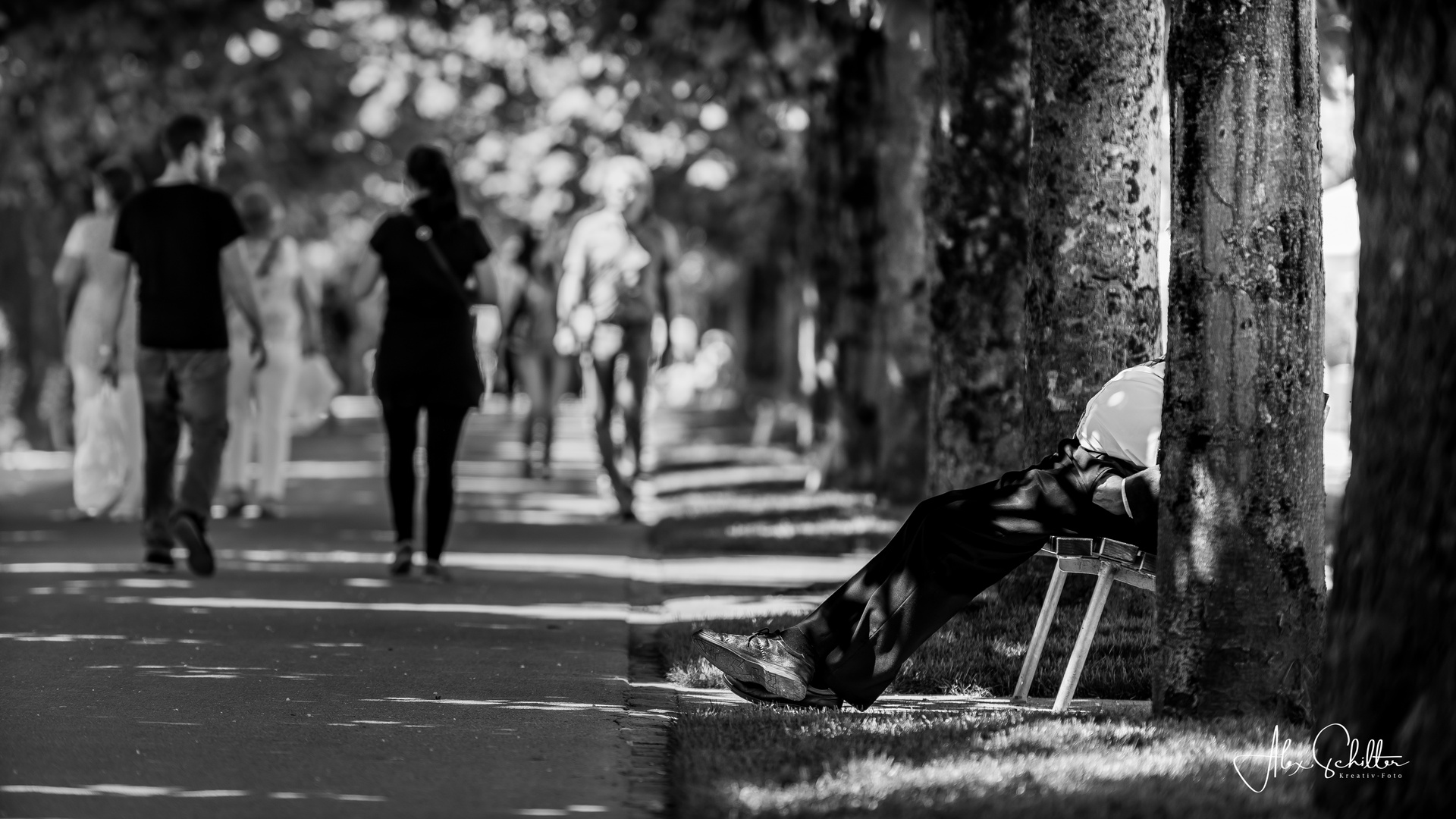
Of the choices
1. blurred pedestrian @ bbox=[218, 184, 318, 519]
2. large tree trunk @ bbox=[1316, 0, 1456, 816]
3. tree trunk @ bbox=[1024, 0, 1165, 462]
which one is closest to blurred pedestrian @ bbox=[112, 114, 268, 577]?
blurred pedestrian @ bbox=[218, 184, 318, 519]

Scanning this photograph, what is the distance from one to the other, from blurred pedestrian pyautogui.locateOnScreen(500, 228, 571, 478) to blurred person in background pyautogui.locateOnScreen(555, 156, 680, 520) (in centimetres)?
372

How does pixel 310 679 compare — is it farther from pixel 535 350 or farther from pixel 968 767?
pixel 535 350

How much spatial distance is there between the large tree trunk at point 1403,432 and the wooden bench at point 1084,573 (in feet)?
5.63

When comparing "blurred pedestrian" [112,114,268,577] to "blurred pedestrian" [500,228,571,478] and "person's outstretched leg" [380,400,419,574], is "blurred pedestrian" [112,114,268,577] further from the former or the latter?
"blurred pedestrian" [500,228,571,478]

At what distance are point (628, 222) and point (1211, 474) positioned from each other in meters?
8.57

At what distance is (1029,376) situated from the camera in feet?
28.7

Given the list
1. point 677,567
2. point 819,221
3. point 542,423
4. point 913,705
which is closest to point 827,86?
point 819,221

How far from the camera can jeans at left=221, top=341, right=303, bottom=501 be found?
14461 mm

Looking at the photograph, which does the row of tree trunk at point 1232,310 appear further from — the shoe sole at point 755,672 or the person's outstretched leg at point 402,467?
the person's outstretched leg at point 402,467

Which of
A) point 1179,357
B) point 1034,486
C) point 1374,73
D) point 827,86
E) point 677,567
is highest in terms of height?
point 827,86

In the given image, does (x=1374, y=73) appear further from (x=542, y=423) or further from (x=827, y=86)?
(x=542, y=423)

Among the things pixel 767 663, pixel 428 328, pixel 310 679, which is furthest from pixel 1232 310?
pixel 428 328

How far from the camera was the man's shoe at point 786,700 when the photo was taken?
663cm

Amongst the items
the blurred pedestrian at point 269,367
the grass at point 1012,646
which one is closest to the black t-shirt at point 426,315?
the grass at point 1012,646
